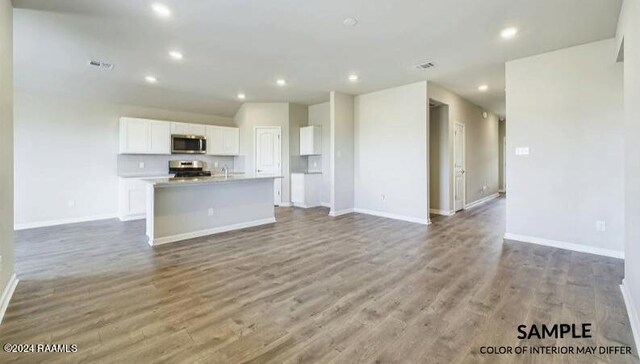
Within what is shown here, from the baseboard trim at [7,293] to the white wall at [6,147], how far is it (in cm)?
5

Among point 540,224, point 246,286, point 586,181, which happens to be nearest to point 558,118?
point 586,181

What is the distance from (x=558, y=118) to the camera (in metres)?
3.96

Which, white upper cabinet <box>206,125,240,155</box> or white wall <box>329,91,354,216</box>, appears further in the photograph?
white upper cabinet <box>206,125,240,155</box>

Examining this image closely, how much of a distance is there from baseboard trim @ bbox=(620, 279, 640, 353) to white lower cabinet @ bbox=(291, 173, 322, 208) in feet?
18.8

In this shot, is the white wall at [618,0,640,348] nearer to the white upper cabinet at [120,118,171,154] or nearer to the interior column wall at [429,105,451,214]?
the interior column wall at [429,105,451,214]

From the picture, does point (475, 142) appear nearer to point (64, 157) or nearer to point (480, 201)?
point (480, 201)

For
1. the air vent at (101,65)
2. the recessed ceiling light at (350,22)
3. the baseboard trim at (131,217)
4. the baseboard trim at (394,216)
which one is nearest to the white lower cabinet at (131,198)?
the baseboard trim at (131,217)

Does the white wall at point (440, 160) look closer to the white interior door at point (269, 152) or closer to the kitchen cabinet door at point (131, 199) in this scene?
the white interior door at point (269, 152)

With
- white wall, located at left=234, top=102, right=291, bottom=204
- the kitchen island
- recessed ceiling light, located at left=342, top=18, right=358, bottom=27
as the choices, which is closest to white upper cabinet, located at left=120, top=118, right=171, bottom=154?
white wall, located at left=234, top=102, right=291, bottom=204

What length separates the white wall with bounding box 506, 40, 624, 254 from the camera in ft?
11.8

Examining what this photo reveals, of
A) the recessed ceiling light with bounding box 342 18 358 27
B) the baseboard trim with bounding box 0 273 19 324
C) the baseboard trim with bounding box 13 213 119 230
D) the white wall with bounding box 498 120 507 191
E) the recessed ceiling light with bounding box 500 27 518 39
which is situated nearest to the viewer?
the baseboard trim with bounding box 0 273 19 324

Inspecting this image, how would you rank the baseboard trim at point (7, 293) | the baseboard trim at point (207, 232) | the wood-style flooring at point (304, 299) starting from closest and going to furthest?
the wood-style flooring at point (304, 299)
the baseboard trim at point (7, 293)
the baseboard trim at point (207, 232)

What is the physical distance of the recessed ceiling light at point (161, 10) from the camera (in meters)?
2.84

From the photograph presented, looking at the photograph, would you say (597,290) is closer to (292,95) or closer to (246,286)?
(246,286)
